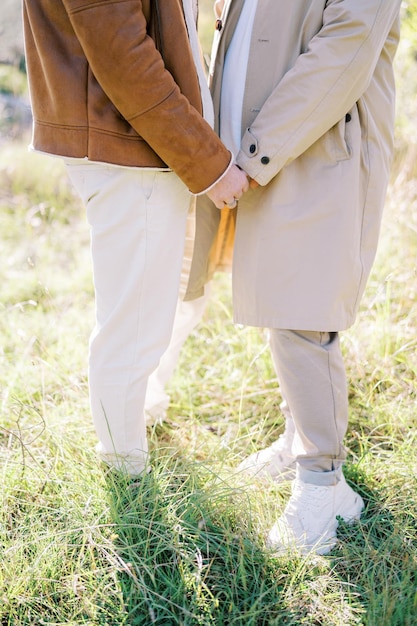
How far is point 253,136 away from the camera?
5.94 feet

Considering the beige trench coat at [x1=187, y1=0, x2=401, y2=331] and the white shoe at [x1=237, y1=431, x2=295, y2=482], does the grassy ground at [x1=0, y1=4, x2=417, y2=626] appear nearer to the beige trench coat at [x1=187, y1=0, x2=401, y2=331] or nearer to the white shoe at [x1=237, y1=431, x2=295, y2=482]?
the white shoe at [x1=237, y1=431, x2=295, y2=482]

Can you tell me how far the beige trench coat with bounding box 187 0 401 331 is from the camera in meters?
1.71

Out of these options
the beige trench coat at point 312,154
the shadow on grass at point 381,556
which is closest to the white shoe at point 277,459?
the shadow on grass at point 381,556

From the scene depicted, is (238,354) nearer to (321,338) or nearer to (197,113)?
(321,338)

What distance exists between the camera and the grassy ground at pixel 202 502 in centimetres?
165

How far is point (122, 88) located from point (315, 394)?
1.08 m

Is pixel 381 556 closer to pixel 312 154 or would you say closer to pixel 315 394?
pixel 315 394

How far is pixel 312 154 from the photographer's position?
6.06 feet

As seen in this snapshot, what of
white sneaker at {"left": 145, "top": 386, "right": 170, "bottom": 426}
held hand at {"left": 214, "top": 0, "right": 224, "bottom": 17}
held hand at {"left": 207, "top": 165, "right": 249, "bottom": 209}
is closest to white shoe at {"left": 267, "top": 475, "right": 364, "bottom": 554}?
white sneaker at {"left": 145, "top": 386, "right": 170, "bottom": 426}

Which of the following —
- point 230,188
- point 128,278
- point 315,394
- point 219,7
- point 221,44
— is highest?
point 219,7

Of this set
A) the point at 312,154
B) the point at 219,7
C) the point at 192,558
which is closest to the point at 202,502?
the point at 192,558

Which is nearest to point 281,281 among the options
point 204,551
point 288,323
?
point 288,323

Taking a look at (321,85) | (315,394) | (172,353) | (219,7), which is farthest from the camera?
(172,353)

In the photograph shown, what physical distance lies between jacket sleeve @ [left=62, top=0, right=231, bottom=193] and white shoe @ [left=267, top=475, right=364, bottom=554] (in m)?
1.03
